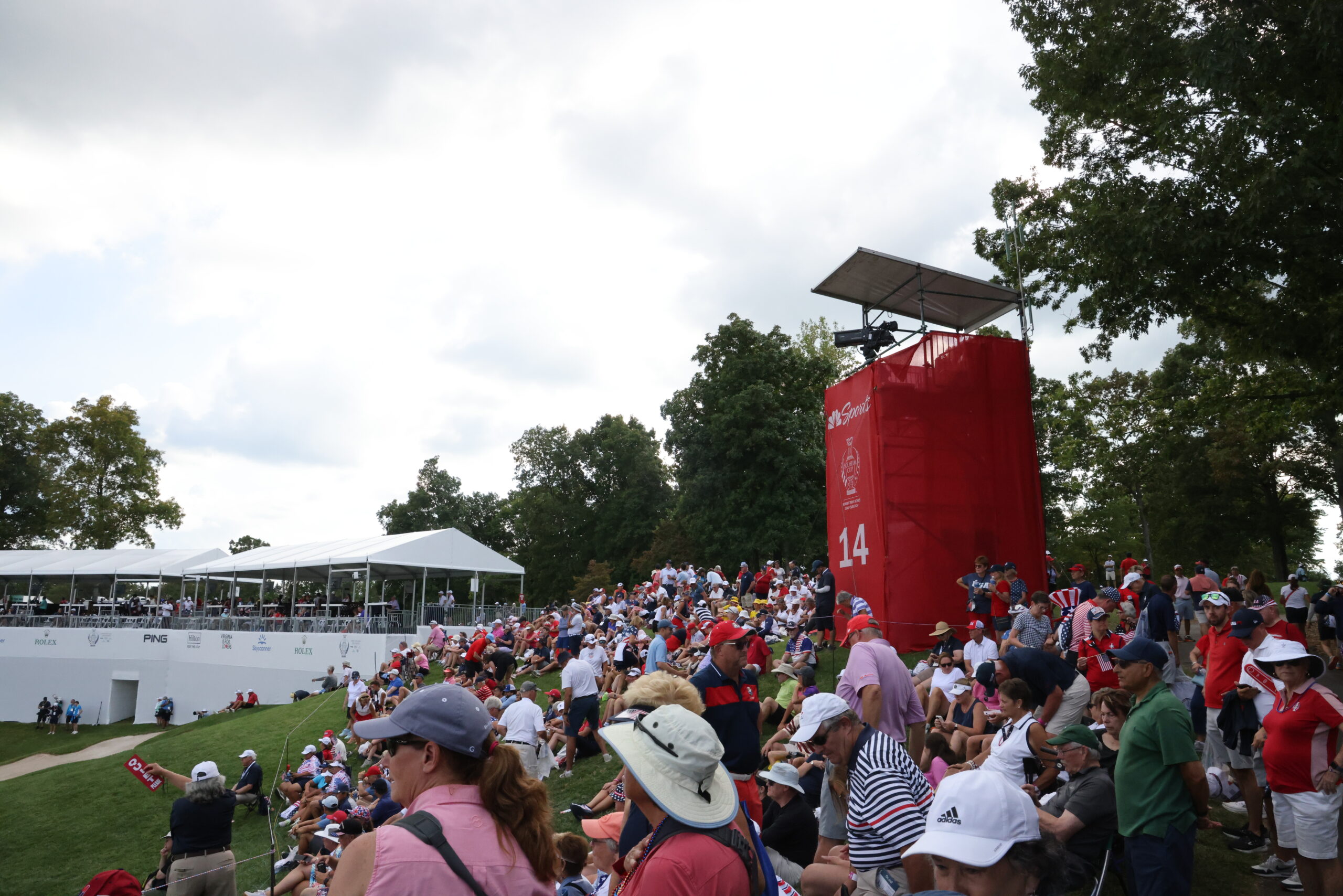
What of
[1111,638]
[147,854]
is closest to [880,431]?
[1111,638]

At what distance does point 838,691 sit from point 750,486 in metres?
30.2

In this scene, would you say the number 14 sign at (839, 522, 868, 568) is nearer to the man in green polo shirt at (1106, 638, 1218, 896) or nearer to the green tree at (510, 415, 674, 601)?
the man in green polo shirt at (1106, 638, 1218, 896)

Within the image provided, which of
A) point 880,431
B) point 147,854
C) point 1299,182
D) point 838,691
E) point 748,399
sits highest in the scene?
point 748,399

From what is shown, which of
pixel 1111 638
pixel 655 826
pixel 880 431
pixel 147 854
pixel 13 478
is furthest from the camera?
pixel 13 478

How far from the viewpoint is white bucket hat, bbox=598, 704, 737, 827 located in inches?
93.4

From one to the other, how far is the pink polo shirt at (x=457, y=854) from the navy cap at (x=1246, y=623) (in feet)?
20.0

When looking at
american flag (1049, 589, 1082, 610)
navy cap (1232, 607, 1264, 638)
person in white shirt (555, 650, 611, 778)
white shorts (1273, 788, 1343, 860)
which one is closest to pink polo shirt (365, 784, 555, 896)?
white shorts (1273, 788, 1343, 860)

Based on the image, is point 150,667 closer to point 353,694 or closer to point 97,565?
point 97,565

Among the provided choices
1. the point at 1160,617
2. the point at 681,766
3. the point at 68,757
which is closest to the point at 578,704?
the point at 1160,617

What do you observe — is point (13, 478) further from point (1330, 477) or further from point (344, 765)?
point (1330, 477)

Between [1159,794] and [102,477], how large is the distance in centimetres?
6230

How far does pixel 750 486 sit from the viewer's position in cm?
3634

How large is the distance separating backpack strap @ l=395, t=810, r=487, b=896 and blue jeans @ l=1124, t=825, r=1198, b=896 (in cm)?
354

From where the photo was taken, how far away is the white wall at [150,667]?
30.3 metres
